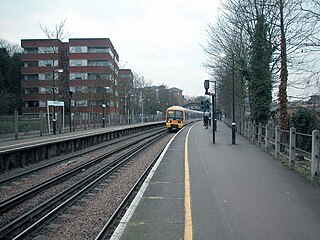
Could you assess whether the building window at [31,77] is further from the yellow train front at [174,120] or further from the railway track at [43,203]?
the railway track at [43,203]

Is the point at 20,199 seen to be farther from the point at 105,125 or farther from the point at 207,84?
the point at 105,125

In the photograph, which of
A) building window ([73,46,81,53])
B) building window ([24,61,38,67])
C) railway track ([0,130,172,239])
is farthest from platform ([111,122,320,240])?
building window ([73,46,81,53])

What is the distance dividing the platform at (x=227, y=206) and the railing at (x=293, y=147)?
0.42 m

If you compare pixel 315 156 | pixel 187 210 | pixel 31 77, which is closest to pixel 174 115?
pixel 315 156

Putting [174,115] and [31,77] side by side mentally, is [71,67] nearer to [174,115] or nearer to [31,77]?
[31,77]

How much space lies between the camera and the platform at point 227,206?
507 cm

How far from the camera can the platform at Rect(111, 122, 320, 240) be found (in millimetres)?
5066

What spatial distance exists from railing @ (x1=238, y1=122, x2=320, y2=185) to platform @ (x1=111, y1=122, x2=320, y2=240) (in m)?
0.42

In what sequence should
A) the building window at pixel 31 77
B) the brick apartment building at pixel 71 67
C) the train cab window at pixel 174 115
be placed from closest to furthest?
the train cab window at pixel 174 115
the brick apartment building at pixel 71 67
the building window at pixel 31 77

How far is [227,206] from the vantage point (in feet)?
21.0

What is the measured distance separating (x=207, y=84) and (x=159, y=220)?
1395cm

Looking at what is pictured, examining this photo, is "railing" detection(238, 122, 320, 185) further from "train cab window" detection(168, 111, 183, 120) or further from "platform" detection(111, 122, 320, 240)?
"train cab window" detection(168, 111, 183, 120)

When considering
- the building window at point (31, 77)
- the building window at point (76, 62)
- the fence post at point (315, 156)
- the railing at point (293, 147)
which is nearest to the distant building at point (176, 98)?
the building window at point (76, 62)

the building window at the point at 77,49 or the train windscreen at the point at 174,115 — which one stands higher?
the building window at the point at 77,49
